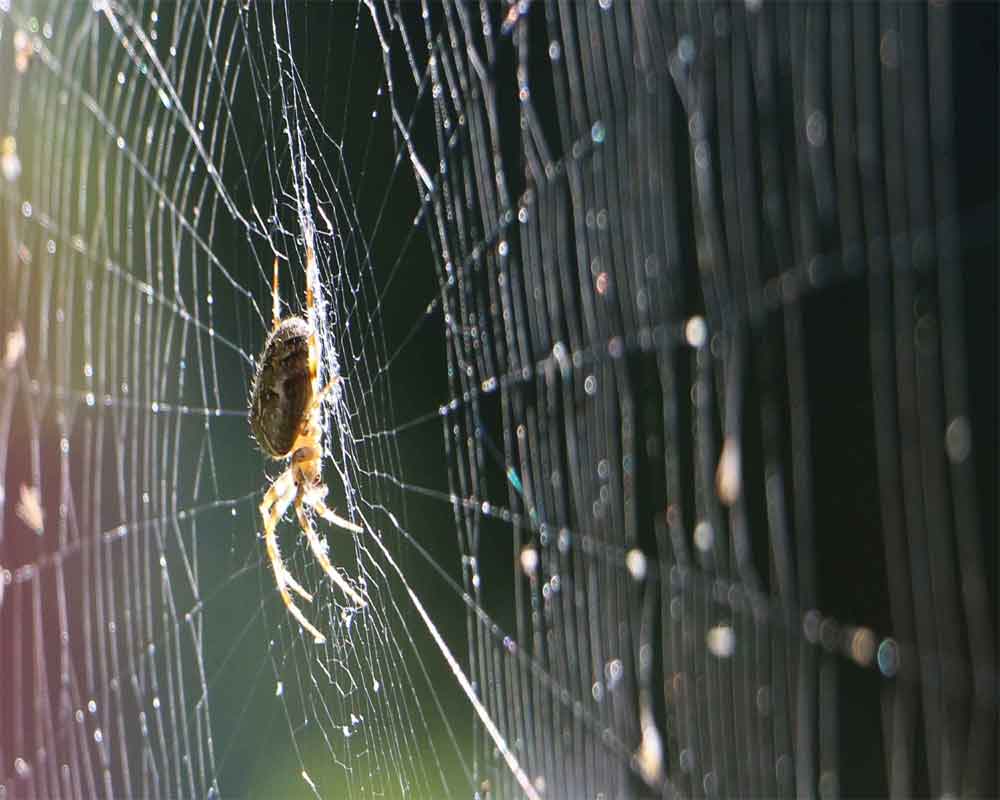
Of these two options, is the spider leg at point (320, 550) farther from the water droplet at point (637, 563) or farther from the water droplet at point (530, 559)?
the water droplet at point (637, 563)

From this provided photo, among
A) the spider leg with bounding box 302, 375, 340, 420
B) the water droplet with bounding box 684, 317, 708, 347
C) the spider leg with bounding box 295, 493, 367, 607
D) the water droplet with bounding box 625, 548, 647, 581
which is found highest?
the water droplet with bounding box 684, 317, 708, 347

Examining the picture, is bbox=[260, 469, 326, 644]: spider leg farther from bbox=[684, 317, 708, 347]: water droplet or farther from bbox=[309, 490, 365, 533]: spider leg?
bbox=[684, 317, 708, 347]: water droplet

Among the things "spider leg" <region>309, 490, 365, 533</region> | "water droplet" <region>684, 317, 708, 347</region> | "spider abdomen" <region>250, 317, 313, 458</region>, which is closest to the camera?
"water droplet" <region>684, 317, 708, 347</region>

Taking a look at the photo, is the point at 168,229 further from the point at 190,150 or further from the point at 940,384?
the point at 940,384

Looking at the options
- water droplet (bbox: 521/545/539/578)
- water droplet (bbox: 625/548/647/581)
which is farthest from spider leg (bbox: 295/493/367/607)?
water droplet (bbox: 625/548/647/581)

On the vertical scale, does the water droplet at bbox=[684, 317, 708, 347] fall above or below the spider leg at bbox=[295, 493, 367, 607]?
above

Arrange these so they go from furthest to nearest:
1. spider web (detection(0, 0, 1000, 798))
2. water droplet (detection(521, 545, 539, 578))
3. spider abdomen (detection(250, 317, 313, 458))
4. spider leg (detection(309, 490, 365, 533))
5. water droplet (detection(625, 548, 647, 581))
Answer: spider leg (detection(309, 490, 365, 533))
spider abdomen (detection(250, 317, 313, 458))
water droplet (detection(521, 545, 539, 578))
water droplet (detection(625, 548, 647, 581))
spider web (detection(0, 0, 1000, 798))

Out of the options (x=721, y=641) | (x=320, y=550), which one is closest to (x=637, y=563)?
(x=721, y=641)

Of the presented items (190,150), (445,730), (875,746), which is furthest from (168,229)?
(875,746)
